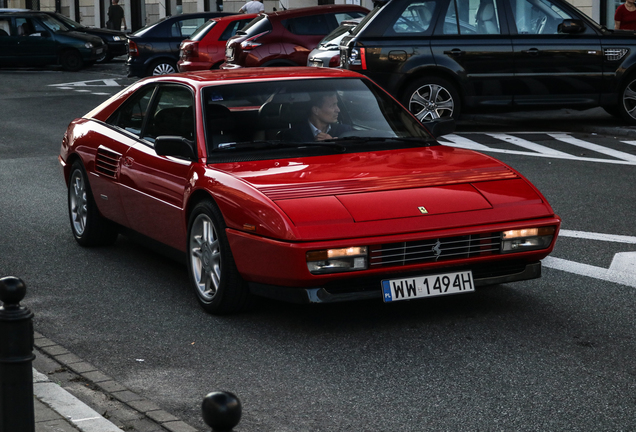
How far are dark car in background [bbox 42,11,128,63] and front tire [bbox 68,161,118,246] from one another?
912 inches

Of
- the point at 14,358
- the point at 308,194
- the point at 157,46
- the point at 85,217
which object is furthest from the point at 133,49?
the point at 14,358

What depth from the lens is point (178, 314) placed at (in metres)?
6.03

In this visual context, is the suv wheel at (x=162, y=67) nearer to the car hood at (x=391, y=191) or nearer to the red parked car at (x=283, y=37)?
the red parked car at (x=283, y=37)

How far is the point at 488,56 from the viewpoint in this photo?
14.0 metres

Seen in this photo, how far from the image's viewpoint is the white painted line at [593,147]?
12.1m

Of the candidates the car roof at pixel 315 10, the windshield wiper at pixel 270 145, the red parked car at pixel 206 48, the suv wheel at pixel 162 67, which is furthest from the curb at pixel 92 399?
the suv wheel at pixel 162 67

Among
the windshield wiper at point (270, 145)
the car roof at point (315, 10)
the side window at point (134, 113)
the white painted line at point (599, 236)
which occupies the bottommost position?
the white painted line at point (599, 236)

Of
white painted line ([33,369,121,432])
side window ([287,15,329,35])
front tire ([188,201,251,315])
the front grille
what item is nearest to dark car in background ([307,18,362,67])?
side window ([287,15,329,35])

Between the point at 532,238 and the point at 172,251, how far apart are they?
226 centimetres

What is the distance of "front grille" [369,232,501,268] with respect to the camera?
5.25 m

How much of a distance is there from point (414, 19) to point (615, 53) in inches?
108

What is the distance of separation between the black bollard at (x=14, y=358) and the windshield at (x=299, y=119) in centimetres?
292

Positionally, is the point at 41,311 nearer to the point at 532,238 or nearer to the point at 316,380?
the point at 316,380

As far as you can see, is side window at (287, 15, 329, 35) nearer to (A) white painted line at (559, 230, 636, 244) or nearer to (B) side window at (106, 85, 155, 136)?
(B) side window at (106, 85, 155, 136)
